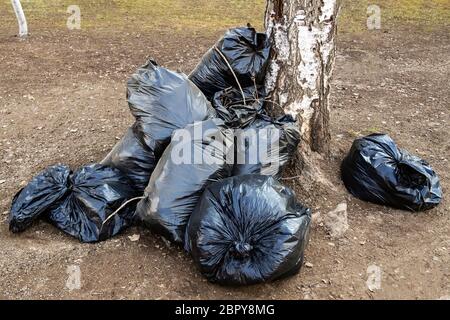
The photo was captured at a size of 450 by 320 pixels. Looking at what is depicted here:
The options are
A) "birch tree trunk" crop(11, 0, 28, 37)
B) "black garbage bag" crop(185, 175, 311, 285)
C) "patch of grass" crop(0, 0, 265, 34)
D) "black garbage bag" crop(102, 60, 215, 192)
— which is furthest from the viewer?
"patch of grass" crop(0, 0, 265, 34)

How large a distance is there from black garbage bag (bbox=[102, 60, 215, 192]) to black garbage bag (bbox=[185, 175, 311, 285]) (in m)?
0.62

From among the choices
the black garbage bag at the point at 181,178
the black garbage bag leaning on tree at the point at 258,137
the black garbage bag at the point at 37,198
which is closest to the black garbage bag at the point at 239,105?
the black garbage bag leaning on tree at the point at 258,137

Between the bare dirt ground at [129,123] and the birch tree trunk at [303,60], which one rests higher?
the birch tree trunk at [303,60]

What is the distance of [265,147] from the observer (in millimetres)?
2898

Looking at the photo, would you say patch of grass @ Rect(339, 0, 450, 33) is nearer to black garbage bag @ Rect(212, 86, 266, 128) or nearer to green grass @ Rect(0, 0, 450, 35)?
green grass @ Rect(0, 0, 450, 35)

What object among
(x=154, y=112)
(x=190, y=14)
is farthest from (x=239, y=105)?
(x=190, y=14)

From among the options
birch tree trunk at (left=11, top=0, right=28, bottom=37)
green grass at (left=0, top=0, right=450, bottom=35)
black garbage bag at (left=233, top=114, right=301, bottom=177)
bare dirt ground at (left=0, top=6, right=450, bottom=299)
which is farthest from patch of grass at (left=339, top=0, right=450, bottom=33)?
black garbage bag at (left=233, top=114, right=301, bottom=177)

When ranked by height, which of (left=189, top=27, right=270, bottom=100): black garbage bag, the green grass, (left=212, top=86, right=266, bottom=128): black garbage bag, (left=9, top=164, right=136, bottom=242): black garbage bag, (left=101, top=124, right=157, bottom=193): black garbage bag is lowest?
(left=9, top=164, right=136, bottom=242): black garbage bag

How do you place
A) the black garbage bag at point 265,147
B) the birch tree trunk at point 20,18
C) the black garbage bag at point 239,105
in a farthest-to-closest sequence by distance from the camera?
the birch tree trunk at point 20,18
the black garbage bag at point 239,105
the black garbage bag at point 265,147

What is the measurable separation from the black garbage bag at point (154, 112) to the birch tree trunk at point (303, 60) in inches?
21.9

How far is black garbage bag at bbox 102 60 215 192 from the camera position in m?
2.95

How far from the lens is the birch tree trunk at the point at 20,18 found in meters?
5.96

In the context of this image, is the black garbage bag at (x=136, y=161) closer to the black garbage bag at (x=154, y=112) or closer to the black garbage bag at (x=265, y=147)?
the black garbage bag at (x=154, y=112)

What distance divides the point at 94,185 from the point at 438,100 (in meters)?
3.55
